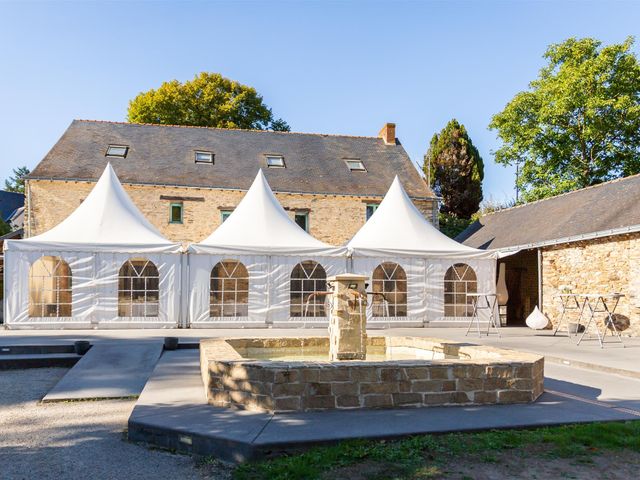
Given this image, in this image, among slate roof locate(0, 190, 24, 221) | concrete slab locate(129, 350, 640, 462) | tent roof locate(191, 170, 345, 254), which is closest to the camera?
concrete slab locate(129, 350, 640, 462)

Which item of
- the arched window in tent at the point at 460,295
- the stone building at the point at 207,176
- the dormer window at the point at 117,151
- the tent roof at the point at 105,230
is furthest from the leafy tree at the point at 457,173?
the tent roof at the point at 105,230

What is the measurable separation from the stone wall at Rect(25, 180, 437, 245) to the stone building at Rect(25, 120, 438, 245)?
0.11 feet

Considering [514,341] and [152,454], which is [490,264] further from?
[152,454]

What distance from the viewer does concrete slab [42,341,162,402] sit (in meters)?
6.01

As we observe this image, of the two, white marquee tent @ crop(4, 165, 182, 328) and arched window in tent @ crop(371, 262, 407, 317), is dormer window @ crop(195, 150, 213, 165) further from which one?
arched window in tent @ crop(371, 262, 407, 317)

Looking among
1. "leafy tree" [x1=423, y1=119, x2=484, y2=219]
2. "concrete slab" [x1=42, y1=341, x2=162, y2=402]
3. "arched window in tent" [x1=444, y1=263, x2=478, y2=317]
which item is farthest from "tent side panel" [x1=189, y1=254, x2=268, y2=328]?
"leafy tree" [x1=423, y1=119, x2=484, y2=219]

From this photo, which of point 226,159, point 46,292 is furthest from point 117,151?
point 46,292

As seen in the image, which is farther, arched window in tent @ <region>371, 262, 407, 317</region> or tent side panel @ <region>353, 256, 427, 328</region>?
arched window in tent @ <region>371, 262, 407, 317</region>

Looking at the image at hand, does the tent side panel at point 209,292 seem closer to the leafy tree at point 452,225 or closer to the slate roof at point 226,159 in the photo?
the slate roof at point 226,159

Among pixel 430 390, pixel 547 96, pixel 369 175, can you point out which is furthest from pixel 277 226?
pixel 547 96

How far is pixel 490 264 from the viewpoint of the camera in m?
14.3

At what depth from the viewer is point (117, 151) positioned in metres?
19.9

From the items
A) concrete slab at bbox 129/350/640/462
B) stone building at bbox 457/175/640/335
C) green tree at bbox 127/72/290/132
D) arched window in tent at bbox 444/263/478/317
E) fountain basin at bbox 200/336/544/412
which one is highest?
green tree at bbox 127/72/290/132

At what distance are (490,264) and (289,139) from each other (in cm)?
1100
